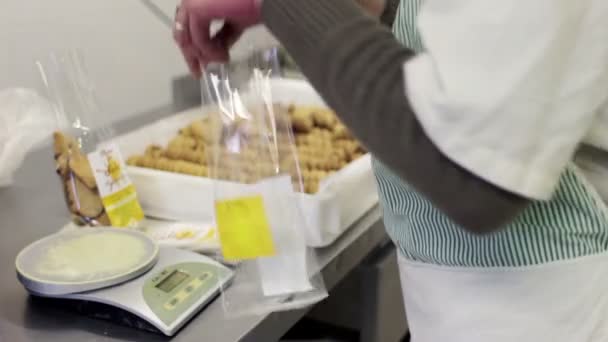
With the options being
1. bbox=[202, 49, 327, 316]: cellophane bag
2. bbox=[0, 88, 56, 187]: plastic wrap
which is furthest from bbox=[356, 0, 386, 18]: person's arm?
bbox=[0, 88, 56, 187]: plastic wrap

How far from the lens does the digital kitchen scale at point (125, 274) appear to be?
606 mm

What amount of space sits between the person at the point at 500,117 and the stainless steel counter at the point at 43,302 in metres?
0.24

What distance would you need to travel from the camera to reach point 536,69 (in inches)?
13.2

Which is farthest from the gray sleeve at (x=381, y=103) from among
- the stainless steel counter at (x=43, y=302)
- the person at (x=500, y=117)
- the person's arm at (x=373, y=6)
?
the stainless steel counter at (x=43, y=302)

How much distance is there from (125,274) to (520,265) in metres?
0.35

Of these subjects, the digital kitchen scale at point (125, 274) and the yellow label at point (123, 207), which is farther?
the yellow label at point (123, 207)

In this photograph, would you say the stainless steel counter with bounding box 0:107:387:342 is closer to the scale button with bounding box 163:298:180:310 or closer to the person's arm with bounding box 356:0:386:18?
the scale button with bounding box 163:298:180:310

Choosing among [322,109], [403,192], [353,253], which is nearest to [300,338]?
[353,253]

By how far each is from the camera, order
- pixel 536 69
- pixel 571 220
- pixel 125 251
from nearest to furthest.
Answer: pixel 536 69
pixel 571 220
pixel 125 251

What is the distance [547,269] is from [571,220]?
0.04 m

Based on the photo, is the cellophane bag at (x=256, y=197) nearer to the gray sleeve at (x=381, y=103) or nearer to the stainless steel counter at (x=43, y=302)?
the stainless steel counter at (x=43, y=302)

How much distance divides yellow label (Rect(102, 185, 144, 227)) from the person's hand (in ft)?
0.74

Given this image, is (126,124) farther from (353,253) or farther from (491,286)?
Result: (491,286)

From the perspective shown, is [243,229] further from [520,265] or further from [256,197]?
[520,265]
